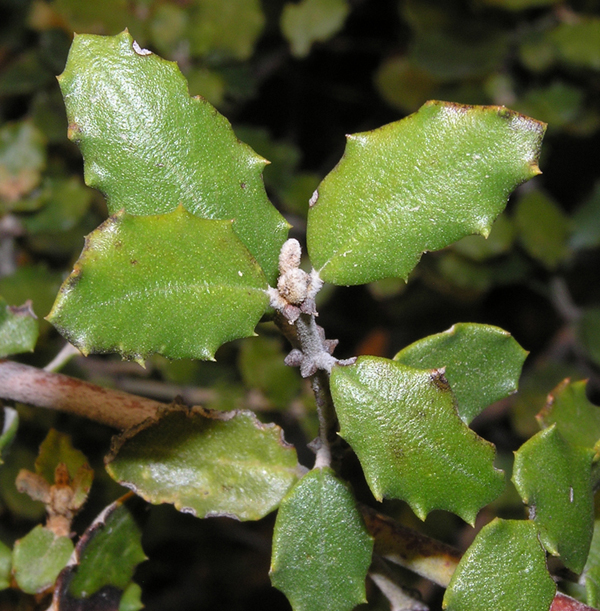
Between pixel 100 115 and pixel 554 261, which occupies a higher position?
pixel 100 115

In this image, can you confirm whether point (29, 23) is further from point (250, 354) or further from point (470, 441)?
point (470, 441)

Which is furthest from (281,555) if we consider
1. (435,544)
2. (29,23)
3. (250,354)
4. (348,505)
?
(29,23)

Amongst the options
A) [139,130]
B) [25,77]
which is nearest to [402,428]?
[139,130]

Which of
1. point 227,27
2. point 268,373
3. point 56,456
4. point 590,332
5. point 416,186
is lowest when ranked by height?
point 590,332

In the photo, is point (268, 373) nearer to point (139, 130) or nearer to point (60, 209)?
point (60, 209)

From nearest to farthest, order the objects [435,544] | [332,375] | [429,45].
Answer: [332,375] → [435,544] → [429,45]

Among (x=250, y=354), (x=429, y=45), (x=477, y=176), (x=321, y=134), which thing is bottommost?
(x=250, y=354)

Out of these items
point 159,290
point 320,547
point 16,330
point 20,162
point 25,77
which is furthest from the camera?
point 25,77
